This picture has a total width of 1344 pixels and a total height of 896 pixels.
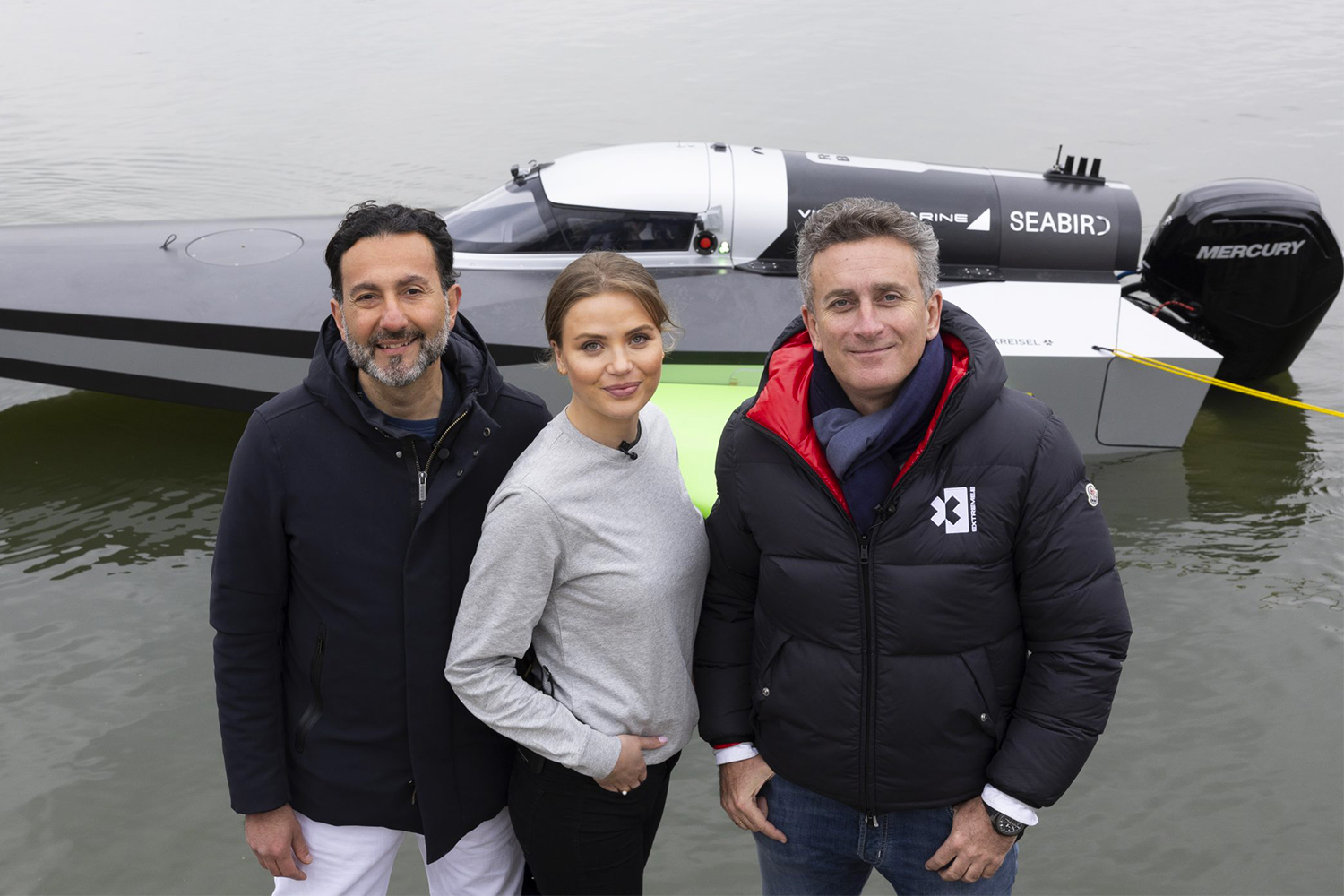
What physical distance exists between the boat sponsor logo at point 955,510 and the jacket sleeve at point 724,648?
37 centimetres

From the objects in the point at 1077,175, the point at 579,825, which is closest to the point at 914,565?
the point at 579,825

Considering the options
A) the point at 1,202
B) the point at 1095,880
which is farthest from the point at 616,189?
the point at 1,202

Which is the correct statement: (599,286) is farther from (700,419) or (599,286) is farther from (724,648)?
(700,419)

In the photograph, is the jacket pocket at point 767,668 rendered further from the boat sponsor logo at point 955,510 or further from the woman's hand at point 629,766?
the boat sponsor logo at point 955,510

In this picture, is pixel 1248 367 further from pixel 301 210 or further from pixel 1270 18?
pixel 1270 18

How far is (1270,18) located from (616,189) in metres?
15.4

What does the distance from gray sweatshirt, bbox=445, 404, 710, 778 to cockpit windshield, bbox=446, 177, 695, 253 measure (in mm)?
3353

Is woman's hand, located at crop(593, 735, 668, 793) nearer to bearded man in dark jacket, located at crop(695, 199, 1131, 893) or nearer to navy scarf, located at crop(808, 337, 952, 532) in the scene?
bearded man in dark jacket, located at crop(695, 199, 1131, 893)

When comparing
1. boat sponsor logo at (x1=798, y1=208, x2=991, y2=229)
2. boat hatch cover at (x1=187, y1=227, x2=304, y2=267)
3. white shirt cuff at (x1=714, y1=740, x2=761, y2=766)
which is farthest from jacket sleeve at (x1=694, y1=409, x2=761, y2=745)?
boat hatch cover at (x1=187, y1=227, x2=304, y2=267)

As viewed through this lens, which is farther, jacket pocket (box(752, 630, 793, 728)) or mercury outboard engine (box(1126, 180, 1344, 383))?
mercury outboard engine (box(1126, 180, 1344, 383))

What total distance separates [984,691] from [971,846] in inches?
11.5

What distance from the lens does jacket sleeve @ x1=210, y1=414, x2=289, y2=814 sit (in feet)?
6.27

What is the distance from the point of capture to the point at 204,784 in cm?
366

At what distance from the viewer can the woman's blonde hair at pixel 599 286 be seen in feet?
6.19
